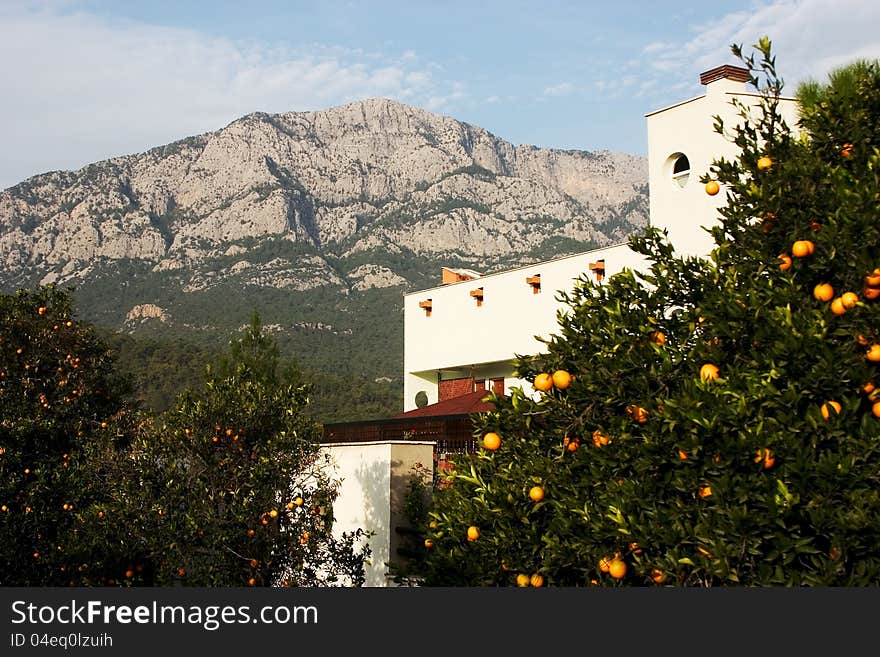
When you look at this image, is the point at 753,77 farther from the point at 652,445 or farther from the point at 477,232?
the point at 477,232

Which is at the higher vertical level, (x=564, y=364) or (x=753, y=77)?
(x=753, y=77)

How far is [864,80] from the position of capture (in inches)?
215

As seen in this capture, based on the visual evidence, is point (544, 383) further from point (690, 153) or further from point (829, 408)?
point (690, 153)

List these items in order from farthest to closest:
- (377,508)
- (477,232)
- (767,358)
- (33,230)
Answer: (33,230), (477,232), (377,508), (767,358)

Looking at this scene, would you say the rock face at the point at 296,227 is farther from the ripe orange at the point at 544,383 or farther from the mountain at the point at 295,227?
the ripe orange at the point at 544,383

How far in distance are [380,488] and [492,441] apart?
6486 millimetres

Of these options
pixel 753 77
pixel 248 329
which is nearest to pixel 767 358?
pixel 753 77

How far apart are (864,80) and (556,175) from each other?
11648 cm

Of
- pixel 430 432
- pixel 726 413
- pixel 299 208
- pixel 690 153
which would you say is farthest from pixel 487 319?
pixel 299 208

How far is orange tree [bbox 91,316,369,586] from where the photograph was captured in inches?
331

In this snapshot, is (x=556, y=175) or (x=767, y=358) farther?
(x=556, y=175)

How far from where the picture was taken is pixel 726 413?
4.32 metres

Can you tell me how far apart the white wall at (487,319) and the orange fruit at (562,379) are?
15563mm

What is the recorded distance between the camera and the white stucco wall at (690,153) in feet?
50.9
